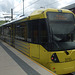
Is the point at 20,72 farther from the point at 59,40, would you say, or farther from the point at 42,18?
the point at 42,18

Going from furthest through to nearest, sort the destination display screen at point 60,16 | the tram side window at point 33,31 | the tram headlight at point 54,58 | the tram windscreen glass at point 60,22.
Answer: the tram side window at point 33,31 < the destination display screen at point 60,16 < the tram windscreen glass at point 60,22 < the tram headlight at point 54,58

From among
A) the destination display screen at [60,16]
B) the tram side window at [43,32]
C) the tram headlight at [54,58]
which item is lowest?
the tram headlight at [54,58]

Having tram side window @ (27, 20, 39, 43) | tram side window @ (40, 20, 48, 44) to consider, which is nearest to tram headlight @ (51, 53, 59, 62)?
tram side window @ (40, 20, 48, 44)

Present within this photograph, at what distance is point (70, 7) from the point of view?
67.4 feet

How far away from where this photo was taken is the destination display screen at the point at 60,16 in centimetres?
531

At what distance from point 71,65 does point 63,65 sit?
16.7 inches

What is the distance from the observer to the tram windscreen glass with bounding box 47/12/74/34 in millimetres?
5203

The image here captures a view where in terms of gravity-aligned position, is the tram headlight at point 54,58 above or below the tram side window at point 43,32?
below

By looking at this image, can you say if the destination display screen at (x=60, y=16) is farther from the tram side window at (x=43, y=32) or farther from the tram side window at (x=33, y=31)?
the tram side window at (x=33, y=31)

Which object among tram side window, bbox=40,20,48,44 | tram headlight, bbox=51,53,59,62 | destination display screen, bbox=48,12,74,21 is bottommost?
tram headlight, bbox=51,53,59,62

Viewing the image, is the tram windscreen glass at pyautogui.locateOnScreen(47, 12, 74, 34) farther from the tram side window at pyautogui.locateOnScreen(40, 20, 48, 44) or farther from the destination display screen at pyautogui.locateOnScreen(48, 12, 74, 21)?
the tram side window at pyautogui.locateOnScreen(40, 20, 48, 44)

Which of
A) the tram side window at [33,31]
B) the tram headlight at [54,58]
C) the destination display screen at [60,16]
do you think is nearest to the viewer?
the tram headlight at [54,58]

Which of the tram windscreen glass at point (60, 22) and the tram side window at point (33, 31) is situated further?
the tram side window at point (33, 31)

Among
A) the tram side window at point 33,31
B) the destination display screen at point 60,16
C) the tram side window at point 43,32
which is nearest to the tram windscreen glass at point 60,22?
the destination display screen at point 60,16
